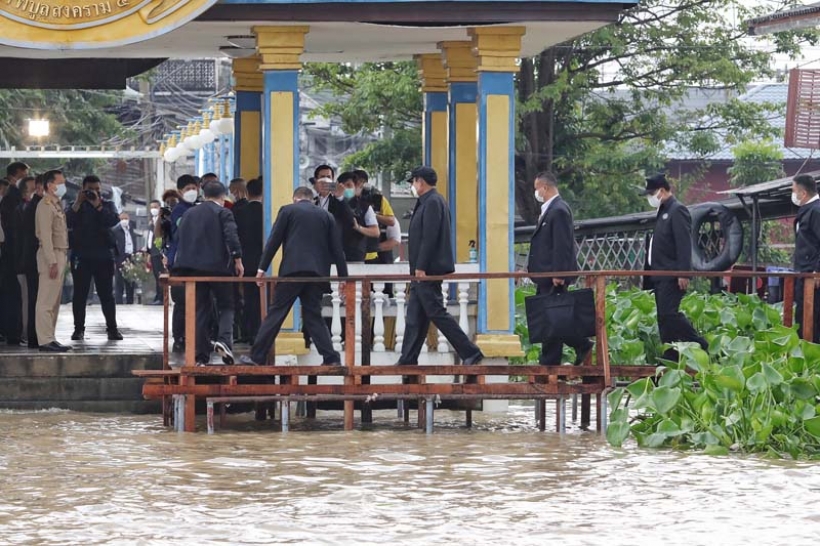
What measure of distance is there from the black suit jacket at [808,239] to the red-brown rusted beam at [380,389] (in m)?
2.63

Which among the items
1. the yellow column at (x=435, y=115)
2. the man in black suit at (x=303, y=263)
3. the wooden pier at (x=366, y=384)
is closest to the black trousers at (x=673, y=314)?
the wooden pier at (x=366, y=384)

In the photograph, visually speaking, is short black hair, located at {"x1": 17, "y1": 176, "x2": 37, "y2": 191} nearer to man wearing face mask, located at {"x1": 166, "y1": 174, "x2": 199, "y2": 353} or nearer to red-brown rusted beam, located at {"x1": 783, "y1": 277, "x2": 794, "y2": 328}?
man wearing face mask, located at {"x1": 166, "y1": 174, "x2": 199, "y2": 353}

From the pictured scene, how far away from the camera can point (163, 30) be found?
1448 centimetres

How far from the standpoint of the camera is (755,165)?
3594 centimetres

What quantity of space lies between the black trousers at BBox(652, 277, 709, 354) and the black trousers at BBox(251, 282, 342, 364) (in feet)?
8.83

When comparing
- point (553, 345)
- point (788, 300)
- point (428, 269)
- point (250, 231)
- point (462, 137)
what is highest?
point (462, 137)

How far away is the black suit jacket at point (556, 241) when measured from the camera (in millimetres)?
13938

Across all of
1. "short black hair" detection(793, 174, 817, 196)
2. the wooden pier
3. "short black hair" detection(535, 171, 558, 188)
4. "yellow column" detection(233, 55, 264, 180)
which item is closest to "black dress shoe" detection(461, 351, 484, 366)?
the wooden pier

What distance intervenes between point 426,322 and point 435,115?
4.58 m

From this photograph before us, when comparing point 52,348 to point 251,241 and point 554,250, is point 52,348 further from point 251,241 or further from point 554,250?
point 554,250

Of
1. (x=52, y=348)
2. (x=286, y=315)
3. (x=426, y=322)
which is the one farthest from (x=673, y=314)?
(x=52, y=348)

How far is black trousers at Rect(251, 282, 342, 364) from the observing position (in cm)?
1395

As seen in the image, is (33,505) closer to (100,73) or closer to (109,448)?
(109,448)

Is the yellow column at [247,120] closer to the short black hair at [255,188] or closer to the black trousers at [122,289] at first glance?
the short black hair at [255,188]
